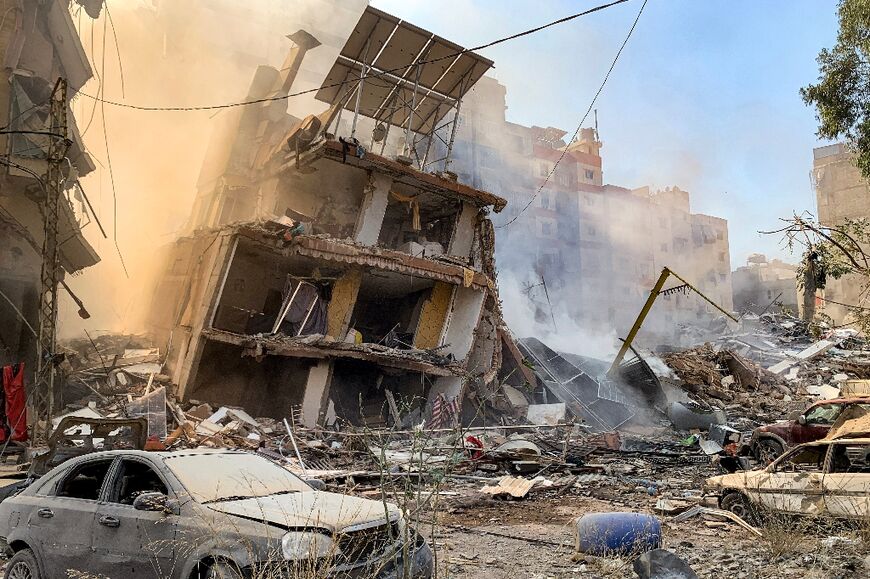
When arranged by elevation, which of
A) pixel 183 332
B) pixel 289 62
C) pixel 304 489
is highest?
pixel 289 62

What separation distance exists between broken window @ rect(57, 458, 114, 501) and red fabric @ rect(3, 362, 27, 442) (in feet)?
33.4

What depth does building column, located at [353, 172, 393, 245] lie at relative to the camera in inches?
797

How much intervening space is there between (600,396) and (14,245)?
22781 mm

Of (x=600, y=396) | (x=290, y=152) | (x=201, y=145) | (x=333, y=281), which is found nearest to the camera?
(x=333, y=281)

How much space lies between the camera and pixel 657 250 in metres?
70.7

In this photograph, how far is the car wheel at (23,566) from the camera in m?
5.40

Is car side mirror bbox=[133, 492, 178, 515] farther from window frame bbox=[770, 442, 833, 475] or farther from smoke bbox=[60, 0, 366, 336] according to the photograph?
smoke bbox=[60, 0, 366, 336]

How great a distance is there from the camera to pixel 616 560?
6.14 metres

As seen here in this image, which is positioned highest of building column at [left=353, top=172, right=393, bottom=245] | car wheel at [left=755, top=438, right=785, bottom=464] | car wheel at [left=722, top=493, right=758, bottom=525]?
building column at [left=353, top=172, right=393, bottom=245]

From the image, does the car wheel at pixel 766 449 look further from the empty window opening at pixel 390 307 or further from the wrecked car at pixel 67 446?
the wrecked car at pixel 67 446

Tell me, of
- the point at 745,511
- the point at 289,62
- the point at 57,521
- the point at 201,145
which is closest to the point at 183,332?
the point at 289,62

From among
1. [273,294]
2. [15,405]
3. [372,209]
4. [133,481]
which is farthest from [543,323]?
[133,481]

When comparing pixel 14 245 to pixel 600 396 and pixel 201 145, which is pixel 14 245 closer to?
pixel 201 145

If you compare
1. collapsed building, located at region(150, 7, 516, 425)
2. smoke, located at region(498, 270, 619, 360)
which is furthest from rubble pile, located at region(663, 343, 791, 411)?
smoke, located at region(498, 270, 619, 360)
